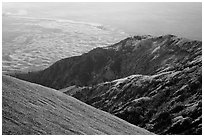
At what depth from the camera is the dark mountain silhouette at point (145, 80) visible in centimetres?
7656

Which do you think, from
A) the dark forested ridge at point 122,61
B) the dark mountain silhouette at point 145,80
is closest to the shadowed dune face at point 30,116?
the dark mountain silhouette at point 145,80

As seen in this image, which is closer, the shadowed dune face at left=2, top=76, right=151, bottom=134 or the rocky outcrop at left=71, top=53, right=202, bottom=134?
the shadowed dune face at left=2, top=76, right=151, bottom=134

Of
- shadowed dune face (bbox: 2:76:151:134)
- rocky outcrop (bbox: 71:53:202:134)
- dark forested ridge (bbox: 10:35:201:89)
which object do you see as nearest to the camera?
shadowed dune face (bbox: 2:76:151:134)

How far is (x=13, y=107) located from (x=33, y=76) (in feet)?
545

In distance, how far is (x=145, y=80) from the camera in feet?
347

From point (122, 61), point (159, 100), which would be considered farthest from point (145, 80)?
point (122, 61)

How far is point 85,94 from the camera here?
121438 mm

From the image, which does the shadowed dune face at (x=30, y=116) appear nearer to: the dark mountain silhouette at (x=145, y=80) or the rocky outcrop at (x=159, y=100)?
the rocky outcrop at (x=159, y=100)

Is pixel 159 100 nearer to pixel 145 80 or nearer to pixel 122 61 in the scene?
pixel 145 80

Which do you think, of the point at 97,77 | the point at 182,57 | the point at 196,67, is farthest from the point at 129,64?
the point at 196,67

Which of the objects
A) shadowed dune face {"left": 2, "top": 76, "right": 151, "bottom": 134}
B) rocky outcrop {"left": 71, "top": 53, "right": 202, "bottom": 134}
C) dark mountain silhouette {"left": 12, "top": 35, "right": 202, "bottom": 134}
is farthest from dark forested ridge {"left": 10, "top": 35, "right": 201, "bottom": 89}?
shadowed dune face {"left": 2, "top": 76, "right": 151, "bottom": 134}

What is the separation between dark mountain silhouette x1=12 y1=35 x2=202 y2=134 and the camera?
76562 mm

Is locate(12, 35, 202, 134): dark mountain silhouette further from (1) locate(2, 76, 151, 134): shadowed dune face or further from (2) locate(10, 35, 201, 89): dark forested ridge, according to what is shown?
(1) locate(2, 76, 151, 134): shadowed dune face

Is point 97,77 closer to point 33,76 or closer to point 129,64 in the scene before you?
point 129,64
